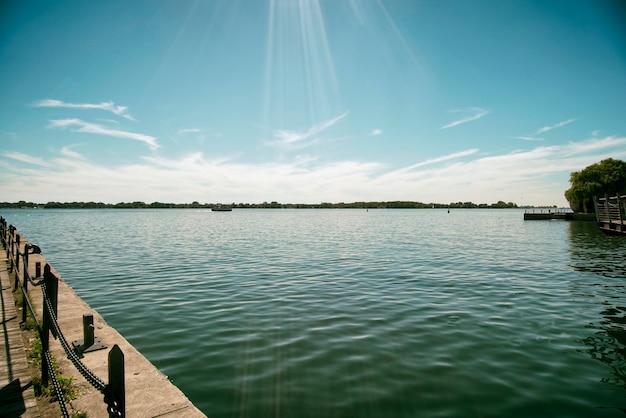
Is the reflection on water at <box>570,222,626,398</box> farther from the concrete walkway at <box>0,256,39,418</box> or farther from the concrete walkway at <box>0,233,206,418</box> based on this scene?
the concrete walkway at <box>0,256,39,418</box>

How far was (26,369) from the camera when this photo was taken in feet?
20.9

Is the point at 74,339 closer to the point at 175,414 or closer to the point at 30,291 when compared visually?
the point at 175,414

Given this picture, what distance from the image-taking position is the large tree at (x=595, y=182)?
86438mm

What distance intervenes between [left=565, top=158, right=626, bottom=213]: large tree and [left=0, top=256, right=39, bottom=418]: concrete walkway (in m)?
106

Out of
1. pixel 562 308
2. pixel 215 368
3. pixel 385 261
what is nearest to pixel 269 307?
pixel 215 368

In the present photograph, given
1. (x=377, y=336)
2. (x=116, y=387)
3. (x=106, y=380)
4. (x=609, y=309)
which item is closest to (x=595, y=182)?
(x=609, y=309)

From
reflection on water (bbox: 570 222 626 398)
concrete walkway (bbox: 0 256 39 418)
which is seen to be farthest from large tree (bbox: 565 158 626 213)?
concrete walkway (bbox: 0 256 39 418)

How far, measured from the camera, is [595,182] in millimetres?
86938

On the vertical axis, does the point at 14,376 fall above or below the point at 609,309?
above

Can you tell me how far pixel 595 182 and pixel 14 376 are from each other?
4289 inches

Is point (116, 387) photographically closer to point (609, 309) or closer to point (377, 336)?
point (377, 336)

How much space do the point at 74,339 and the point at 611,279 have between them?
23.5m

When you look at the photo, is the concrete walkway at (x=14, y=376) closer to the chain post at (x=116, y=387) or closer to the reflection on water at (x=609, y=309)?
the chain post at (x=116, y=387)

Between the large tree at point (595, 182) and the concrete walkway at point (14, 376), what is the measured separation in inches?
4179
